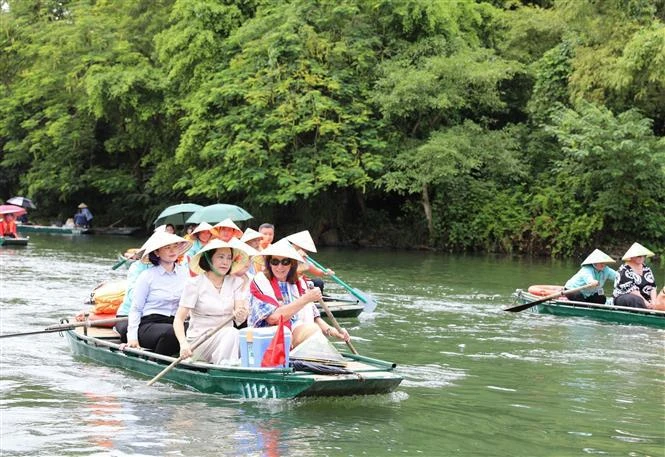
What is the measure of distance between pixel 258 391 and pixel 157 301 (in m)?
1.77

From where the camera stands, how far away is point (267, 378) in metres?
8.79

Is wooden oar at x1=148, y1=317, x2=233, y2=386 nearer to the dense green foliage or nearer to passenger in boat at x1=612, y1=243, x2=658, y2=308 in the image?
passenger in boat at x1=612, y1=243, x2=658, y2=308

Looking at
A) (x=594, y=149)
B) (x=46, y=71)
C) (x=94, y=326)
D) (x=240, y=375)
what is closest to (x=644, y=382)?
(x=240, y=375)

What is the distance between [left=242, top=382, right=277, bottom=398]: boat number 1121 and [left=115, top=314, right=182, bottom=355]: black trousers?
1.23 metres

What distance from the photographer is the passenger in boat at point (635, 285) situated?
1502 cm

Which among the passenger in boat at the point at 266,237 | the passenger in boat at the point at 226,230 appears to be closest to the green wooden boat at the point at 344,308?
the passenger in boat at the point at 266,237

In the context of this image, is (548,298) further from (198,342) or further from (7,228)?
(7,228)

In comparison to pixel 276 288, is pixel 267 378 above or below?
below

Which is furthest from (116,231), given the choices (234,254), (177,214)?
(234,254)

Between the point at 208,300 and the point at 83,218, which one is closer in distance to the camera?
the point at 208,300

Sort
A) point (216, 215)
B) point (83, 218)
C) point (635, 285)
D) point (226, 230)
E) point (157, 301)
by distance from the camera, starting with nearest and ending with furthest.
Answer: point (157, 301) < point (226, 230) < point (635, 285) < point (216, 215) < point (83, 218)

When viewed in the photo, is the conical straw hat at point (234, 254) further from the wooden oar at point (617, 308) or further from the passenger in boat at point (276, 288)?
the wooden oar at point (617, 308)

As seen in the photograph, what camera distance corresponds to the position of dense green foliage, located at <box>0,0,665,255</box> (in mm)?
27391

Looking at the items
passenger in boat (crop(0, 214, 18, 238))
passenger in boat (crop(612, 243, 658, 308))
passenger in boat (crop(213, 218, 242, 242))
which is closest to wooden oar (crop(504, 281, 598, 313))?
passenger in boat (crop(612, 243, 658, 308))
